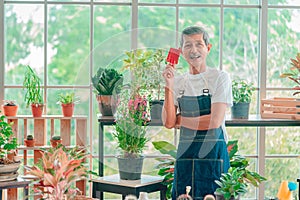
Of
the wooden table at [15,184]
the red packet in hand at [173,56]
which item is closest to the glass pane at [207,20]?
the red packet in hand at [173,56]

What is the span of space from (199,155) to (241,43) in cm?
169

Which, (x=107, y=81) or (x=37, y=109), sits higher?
(x=107, y=81)

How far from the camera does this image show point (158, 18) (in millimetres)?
4996

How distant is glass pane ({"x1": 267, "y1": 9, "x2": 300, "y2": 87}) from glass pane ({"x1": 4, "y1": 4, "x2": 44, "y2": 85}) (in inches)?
74.3

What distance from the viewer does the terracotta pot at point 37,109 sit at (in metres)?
4.79

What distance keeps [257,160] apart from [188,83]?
1.69 metres

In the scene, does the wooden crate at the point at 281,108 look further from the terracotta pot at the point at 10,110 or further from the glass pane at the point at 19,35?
the terracotta pot at the point at 10,110

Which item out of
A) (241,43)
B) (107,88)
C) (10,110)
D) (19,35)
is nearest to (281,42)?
(241,43)

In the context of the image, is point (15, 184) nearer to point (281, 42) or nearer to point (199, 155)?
point (199, 155)

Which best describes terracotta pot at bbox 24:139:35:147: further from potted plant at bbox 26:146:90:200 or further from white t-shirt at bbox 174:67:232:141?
potted plant at bbox 26:146:90:200

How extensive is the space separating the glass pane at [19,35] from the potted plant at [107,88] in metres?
0.80

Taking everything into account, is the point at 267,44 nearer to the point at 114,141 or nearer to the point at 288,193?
the point at 114,141

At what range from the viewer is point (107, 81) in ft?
14.1

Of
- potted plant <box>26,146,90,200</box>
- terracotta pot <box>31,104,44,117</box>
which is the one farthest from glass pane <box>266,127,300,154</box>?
potted plant <box>26,146,90,200</box>
